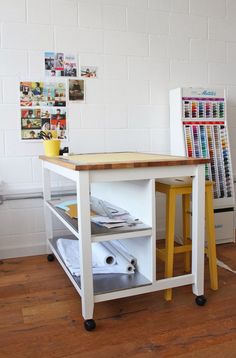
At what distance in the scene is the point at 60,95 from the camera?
3006 millimetres

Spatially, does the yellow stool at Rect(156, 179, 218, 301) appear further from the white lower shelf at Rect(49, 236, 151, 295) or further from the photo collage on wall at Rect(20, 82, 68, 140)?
the photo collage on wall at Rect(20, 82, 68, 140)

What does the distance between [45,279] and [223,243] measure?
158 centimetres

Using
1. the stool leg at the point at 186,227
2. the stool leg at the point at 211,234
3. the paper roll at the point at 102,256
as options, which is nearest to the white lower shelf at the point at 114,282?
the paper roll at the point at 102,256

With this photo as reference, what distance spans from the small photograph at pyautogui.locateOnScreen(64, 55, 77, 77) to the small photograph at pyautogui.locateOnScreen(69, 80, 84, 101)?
2.5 inches

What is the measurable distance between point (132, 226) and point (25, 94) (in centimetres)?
151

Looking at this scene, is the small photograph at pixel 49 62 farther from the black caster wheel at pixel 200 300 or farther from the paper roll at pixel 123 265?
the black caster wheel at pixel 200 300

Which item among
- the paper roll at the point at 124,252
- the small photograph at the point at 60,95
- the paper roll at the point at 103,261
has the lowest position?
the paper roll at the point at 103,261

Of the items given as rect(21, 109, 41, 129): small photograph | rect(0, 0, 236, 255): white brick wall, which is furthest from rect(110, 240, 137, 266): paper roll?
rect(21, 109, 41, 129): small photograph

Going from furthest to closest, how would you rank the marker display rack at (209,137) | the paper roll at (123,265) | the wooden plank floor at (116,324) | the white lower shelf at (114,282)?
1. the marker display rack at (209,137)
2. the paper roll at (123,265)
3. the white lower shelf at (114,282)
4. the wooden plank floor at (116,324)

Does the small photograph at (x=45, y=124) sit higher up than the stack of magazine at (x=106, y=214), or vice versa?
the small photograph at (x=45, y=124)

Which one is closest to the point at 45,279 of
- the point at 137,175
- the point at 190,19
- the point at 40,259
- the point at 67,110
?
the point at 40,259

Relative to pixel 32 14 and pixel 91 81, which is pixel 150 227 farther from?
pixel 32 14

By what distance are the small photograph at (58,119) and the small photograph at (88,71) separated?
0.34m

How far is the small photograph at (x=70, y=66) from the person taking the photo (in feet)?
9.84
